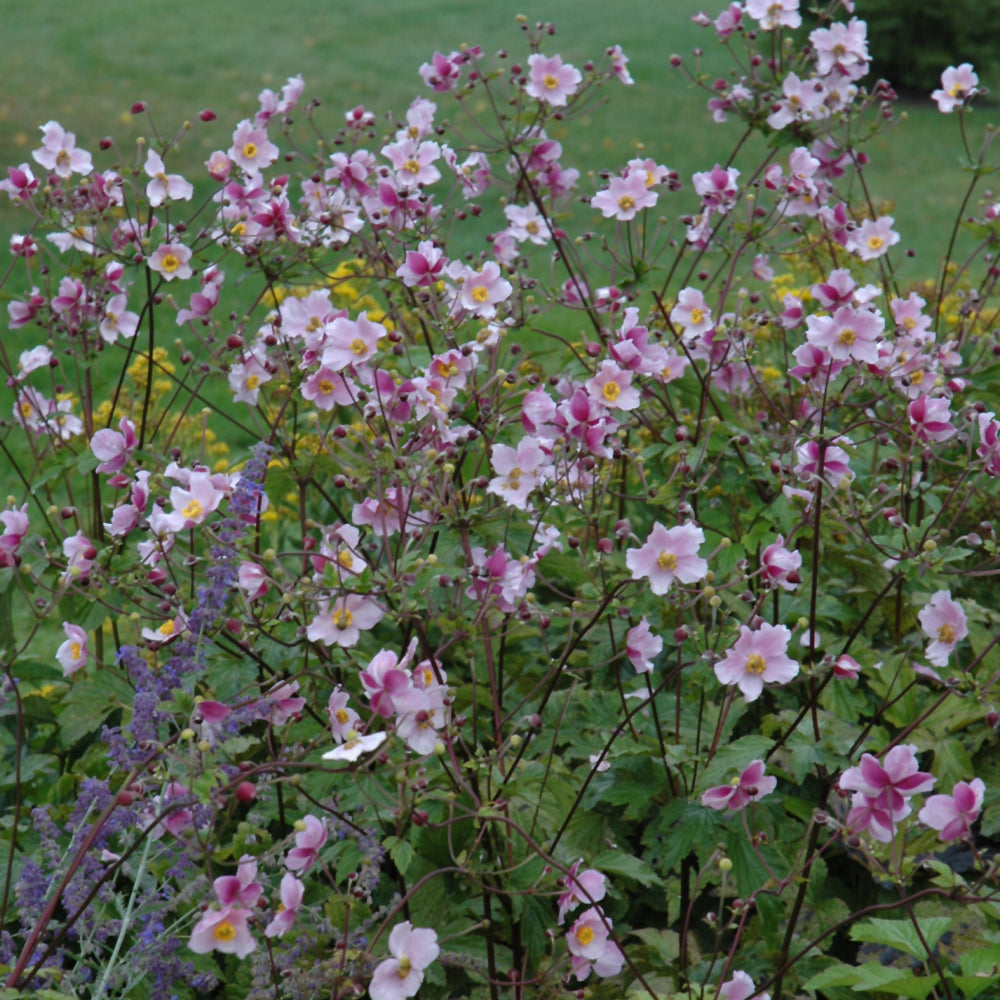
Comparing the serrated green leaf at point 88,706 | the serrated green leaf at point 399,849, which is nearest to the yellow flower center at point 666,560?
the serrated green leaf at point 399,849

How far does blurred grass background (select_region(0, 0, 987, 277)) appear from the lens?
1099 centimetres

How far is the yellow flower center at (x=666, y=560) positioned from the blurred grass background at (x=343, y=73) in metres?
7.54

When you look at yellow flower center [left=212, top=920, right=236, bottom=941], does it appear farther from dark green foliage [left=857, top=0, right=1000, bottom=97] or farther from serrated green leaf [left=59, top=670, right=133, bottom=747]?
dark green foliage [left=857, top=0, right=1000, bottom=97]

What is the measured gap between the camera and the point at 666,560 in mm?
1740

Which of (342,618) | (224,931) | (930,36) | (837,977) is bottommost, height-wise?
(930,36)

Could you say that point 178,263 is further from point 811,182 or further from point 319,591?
point 811,182

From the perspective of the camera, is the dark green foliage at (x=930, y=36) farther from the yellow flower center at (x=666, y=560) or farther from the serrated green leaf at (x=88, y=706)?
the yellow flower center at (x=666, y=560)

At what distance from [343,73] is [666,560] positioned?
13.0 m

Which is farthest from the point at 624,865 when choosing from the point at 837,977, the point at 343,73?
the point at 343,73

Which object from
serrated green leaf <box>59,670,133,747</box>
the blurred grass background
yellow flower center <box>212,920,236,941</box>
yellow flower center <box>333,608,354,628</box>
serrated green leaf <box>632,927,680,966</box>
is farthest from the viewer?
the blurred grass background

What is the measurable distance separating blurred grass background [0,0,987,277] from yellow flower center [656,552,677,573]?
24.8 feet

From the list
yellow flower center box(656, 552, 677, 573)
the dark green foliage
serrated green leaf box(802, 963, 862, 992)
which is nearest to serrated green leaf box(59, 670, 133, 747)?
yellow flower center box(656, 552, 677, 573)

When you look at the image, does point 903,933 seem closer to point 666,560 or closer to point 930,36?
point 666,560

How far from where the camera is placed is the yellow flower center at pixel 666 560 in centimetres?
174
